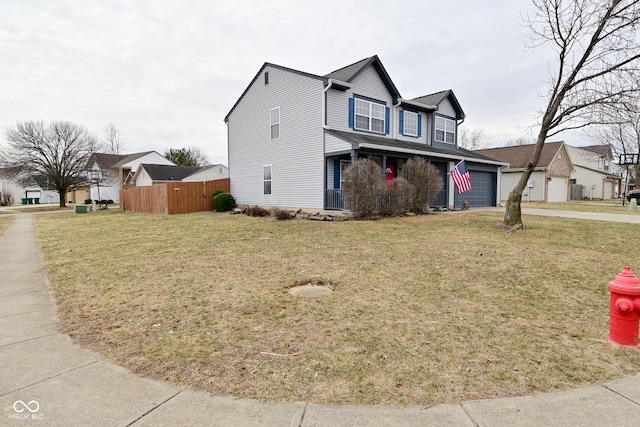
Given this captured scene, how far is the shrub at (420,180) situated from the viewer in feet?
47.0

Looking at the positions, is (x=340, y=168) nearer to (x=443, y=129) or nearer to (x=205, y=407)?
(x=443, y=129)

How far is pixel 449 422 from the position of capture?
2.17 m

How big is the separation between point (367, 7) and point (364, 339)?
Answer: 1215 centimetres

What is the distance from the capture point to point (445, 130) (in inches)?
838

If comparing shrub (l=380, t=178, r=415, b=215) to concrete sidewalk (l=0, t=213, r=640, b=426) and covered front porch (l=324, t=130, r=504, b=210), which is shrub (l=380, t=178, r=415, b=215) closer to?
covered front porch (l=324, t=130, r=504, b=210)

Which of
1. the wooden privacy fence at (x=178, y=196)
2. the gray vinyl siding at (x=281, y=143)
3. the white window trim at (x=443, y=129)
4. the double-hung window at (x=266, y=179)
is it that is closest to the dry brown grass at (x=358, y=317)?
the gray vinyl siding at (x=281, y=143)

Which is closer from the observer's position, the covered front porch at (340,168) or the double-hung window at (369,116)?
the covered front porch at (340,168)

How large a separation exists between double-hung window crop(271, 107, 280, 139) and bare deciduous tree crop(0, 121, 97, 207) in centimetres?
2557

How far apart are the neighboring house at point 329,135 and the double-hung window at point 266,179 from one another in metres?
0.06

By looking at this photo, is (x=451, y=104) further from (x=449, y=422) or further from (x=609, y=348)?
(x=449, y=422)

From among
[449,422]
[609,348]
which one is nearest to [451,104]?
[609,348]

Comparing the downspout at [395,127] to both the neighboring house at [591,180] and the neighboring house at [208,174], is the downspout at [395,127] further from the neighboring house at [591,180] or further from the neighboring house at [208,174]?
the neighboring house at [591,180]

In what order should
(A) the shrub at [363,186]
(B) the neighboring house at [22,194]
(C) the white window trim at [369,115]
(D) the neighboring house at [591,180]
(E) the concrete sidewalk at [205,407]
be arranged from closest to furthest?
(E) the concrete sidewalk at [205,407] → (A) the shrub at [363,186] → (C) the white window trim at [369,115] → (D) the neighboring house at [591,180] → (B) the neighboring house at [22,194]

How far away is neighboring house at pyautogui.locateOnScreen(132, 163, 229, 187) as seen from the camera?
3584 centimetres
